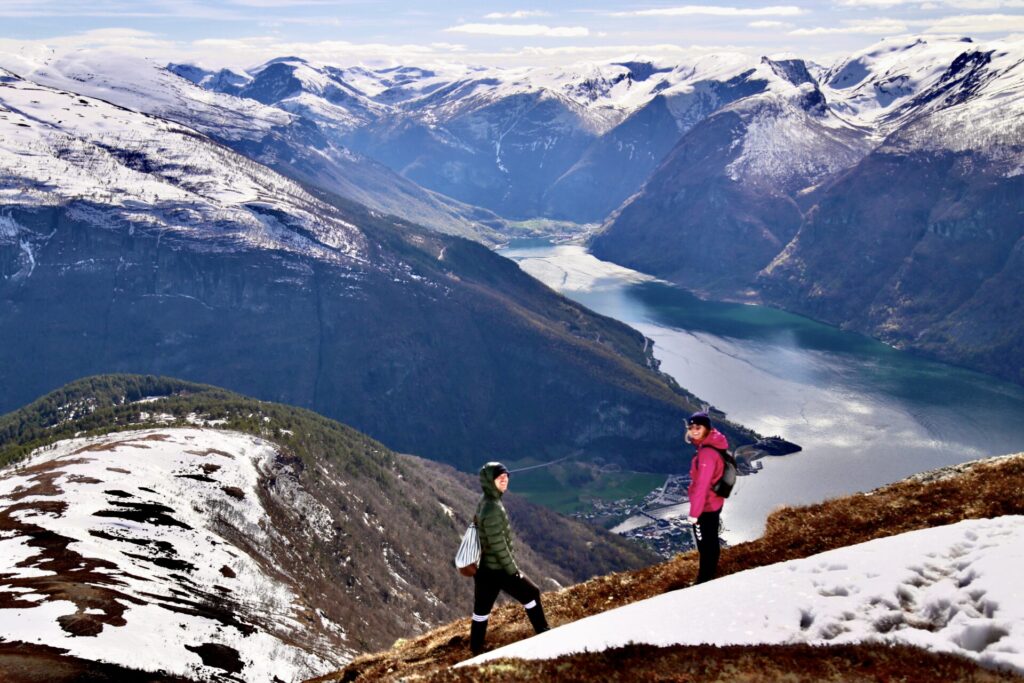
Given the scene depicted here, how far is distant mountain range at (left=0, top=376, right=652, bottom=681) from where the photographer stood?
53469mm

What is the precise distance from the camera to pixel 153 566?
262 ft

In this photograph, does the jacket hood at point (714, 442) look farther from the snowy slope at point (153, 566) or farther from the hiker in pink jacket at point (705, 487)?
the snowy slope at point (153, 566)

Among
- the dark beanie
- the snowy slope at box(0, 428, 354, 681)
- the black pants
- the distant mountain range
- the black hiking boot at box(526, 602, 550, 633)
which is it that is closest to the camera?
the dark beanie

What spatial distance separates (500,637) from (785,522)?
35.4 feet

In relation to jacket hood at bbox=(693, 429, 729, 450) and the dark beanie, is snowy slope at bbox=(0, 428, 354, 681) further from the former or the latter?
the dark beanie

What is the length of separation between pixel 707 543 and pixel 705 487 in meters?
1.67

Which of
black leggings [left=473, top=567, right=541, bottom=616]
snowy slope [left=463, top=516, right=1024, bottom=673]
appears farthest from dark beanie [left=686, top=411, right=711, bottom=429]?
black leggings [left=473, top=567, right=541, bottom=616]

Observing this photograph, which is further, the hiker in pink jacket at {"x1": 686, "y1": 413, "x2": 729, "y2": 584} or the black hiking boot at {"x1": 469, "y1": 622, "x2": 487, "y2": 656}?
the black hiking boot at {"x1": 469, "y1": 622, "x2": 487, "y2": 656}

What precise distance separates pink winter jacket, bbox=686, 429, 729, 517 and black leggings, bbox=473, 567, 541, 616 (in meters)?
5.33

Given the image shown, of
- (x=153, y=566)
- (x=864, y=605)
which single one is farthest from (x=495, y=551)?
(x=153, y=566)

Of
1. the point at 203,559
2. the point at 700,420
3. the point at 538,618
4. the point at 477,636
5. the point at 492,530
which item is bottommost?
the point at 203,559

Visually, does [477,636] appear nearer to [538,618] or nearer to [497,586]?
[538,618]

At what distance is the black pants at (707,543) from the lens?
24.8 meters

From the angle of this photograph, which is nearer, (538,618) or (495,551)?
(495,551)
